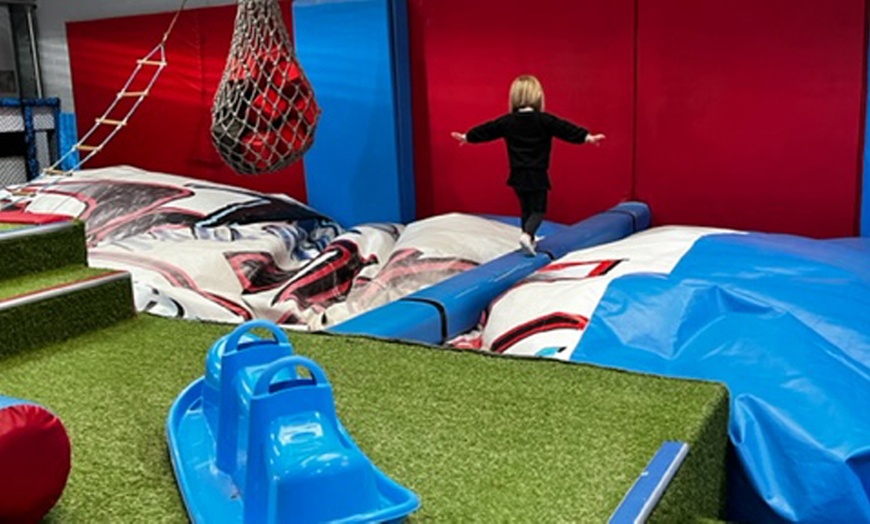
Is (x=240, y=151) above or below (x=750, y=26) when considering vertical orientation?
below

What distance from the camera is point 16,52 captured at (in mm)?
4980

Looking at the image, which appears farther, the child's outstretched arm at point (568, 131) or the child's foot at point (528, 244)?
the child's foot at point (528, 244)

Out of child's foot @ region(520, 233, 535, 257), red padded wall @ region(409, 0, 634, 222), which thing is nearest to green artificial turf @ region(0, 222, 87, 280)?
child's foot @ region(520, 233, 535, 257)

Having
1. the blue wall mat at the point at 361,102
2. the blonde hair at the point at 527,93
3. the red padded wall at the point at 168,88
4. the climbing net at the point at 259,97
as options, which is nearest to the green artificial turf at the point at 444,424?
the blonde hair at the point at 527,93

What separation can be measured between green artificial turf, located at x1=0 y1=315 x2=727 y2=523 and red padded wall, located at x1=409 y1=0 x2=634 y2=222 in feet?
5.86

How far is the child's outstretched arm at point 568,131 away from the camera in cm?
245

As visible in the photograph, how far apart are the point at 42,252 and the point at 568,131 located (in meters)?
1.39

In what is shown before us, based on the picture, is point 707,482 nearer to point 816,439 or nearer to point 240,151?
point 816,439

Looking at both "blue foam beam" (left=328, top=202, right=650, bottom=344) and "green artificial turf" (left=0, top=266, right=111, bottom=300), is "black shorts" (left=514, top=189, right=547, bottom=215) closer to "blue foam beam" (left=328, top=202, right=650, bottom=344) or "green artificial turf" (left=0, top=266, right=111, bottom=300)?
"blue foam beam" (left=328, top=202, right=650, bottom=344)

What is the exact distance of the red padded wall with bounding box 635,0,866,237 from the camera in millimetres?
2830

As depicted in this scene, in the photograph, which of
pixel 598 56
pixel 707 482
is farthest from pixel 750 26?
pixel 707 482

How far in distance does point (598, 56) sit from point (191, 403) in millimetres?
2318

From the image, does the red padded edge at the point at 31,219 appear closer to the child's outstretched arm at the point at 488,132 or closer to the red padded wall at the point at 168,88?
the child's outstretched arm at the point at 488,132

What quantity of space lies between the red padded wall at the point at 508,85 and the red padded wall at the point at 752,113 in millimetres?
105
